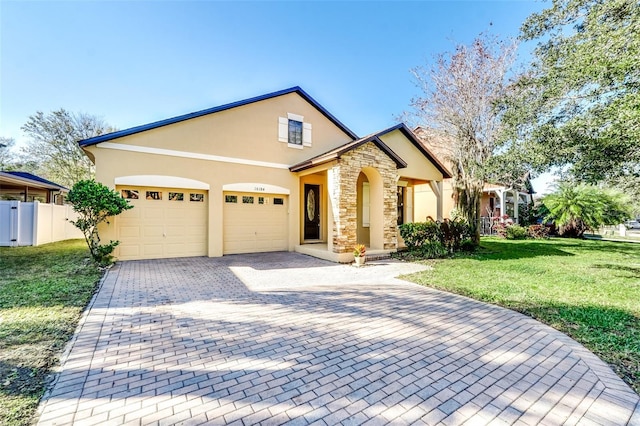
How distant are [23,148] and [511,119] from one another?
104 ft

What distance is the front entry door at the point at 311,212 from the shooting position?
13070mm

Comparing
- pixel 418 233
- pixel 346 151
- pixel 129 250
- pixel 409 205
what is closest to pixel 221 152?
pixel 129 250

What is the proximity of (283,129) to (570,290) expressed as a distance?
11066 millimetres

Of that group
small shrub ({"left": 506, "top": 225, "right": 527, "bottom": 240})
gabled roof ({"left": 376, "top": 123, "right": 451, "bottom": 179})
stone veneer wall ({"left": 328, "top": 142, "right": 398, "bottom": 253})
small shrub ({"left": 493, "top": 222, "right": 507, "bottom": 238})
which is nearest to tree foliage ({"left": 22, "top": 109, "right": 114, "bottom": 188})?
stone veneer wall ({"left": 328, "top": 142, "right": 398, "bottom": 253})

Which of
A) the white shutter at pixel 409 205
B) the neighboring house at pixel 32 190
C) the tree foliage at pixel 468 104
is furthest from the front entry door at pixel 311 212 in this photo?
the neighboring house at pixel 32 190

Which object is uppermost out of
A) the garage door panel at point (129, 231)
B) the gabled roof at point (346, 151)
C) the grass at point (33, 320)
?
the gabled roof at point (346, 151)

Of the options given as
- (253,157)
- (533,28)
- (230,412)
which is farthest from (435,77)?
(230,412)

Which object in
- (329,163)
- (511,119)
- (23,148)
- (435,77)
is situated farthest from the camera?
(23,148)

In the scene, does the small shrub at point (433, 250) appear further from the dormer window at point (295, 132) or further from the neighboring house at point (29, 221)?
the neighboring house at point (29, 221)

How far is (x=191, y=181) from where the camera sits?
10164 millimetres

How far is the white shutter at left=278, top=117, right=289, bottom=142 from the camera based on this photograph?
39.7 feet

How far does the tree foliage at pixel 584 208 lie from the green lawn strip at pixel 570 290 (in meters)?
8.90

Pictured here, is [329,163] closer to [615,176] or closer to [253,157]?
[253,157]

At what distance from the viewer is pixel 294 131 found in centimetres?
1255
